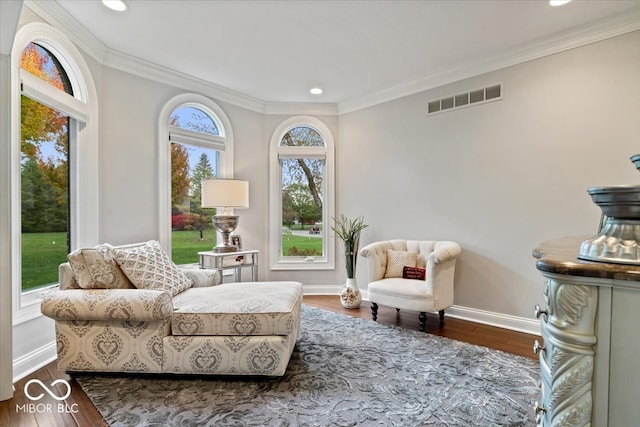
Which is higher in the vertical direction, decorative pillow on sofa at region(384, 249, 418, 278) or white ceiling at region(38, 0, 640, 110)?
white ceiling at region(38, 0, 640, 110)

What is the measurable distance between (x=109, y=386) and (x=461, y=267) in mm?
3214

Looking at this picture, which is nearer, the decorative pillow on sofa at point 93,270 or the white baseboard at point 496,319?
the decorative pillow on sofa at point 93,270

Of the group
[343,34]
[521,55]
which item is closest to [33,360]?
[343,34]

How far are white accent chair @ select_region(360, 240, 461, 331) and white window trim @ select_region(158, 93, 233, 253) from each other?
7.21 feet

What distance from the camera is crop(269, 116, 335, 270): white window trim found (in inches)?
180

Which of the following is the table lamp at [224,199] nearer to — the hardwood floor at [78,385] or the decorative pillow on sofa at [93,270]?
the hardwood floor at [78,385]

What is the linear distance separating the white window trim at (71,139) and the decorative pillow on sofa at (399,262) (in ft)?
9.48

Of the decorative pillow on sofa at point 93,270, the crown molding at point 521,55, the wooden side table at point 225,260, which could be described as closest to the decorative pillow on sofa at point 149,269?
the decorative pillow on sofa at point 93,270

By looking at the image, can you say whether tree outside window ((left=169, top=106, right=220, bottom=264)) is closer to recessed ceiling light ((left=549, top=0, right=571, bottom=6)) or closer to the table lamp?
the table lamp

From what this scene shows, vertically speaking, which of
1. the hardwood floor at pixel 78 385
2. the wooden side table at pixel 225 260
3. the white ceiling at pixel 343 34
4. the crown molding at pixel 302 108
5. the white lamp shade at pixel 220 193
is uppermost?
the white ceiling at pixel 343 34

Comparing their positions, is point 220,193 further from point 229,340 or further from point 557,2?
point 557,2

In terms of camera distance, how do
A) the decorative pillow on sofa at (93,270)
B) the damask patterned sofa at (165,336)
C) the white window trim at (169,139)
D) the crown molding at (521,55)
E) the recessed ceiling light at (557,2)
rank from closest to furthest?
1. the damask patterned sofa at (165,336)
2. the decorative pillow on sofa at (93,270)
3. the recessed ceiling light at (557,2)
4. the crown molding at (521,55)
5. the white window trim at (169,139)

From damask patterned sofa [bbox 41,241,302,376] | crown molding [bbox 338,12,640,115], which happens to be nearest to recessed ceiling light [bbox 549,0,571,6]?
crown molding [bbox 338,12,640,115]

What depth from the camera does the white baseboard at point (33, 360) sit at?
220cm
